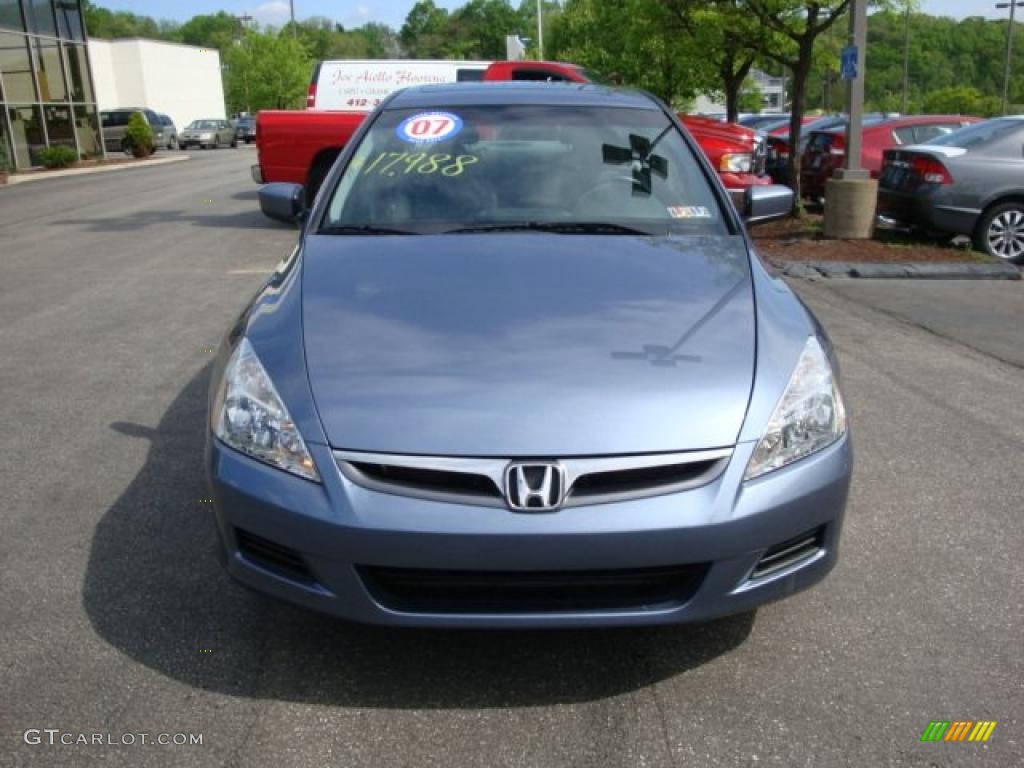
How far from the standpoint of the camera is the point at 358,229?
3658mm

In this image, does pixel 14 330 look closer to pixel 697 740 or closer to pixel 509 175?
pixel 509 175

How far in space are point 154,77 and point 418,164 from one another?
5578 centimetres

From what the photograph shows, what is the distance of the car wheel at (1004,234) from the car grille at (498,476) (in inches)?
358

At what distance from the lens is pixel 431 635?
294 centimetres

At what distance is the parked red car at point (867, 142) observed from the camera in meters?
13.4

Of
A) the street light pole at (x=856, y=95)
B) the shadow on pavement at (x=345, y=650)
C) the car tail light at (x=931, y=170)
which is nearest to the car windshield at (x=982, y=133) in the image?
the car tail light at (x=931, y=170)

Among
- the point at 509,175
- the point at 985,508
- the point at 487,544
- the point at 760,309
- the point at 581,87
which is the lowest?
the point at 985,508

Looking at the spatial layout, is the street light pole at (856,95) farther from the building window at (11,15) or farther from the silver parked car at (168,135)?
the silver parked car at (168,135)

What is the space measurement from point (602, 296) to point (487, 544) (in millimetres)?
1017

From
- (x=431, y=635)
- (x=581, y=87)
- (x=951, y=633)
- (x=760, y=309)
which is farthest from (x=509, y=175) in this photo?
(x=951, y=633)

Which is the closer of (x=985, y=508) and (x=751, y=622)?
(x=751, y=622)

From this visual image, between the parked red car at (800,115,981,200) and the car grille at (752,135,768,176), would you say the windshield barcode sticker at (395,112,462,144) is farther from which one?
the parked red car at (800,115,981,200)

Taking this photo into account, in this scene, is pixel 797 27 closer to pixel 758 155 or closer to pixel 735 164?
pixel 758 155

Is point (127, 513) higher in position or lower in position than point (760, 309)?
lower
